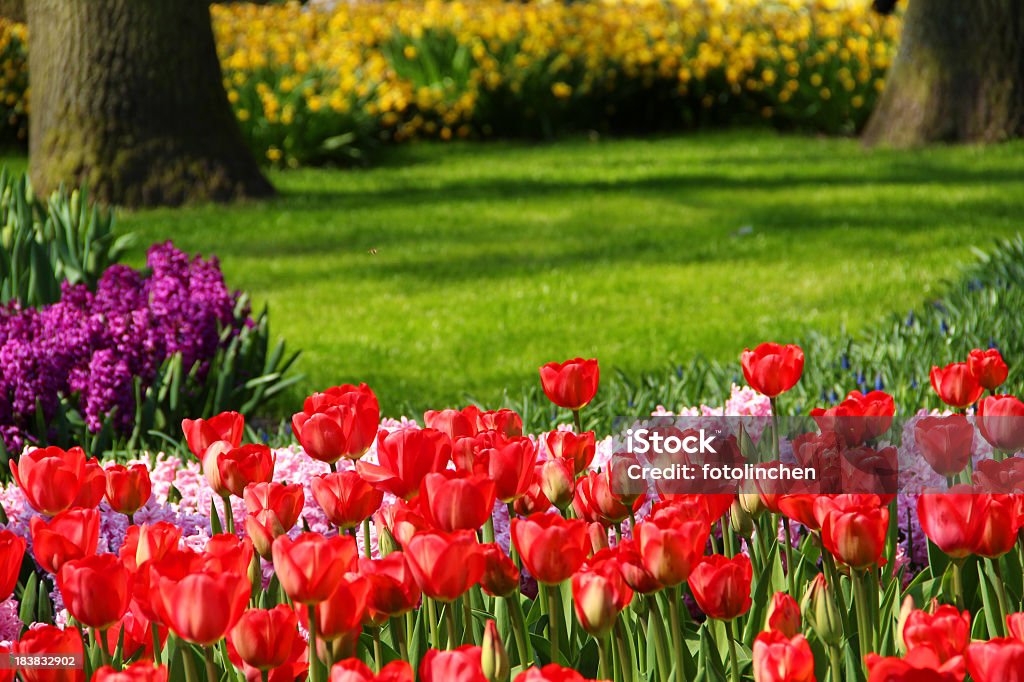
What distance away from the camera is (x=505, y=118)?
1385 cm

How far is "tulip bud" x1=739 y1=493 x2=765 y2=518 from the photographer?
196cm

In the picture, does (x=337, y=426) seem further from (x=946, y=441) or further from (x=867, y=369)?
(x=867, y=369)

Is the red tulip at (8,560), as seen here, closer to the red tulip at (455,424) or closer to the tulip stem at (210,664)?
the tulip stem at (210,664)

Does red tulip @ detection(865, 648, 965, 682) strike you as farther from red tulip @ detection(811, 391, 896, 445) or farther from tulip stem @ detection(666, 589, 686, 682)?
red tulip @ detection(811, 391, 896, 445)

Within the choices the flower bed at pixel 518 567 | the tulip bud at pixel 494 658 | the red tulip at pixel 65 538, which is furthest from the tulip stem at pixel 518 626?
the red tulip at pixel 65 538

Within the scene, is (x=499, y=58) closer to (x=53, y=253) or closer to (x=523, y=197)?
(x=523, y=197)

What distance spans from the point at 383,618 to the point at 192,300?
10.1ft

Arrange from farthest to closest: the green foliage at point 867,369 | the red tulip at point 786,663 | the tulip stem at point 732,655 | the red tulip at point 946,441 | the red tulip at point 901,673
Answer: the green foliage at point 867,369 < the red tulip at point 946,441 < the tulip stem at point 732,655 < the red tulip at point 786,663 < the red tulip at point 901,673

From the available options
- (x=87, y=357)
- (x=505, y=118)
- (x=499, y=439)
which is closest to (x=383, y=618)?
(x=499, y=439)

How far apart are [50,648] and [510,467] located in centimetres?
64

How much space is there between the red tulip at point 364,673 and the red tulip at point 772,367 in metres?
1.12

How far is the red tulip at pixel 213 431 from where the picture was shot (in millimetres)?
2154

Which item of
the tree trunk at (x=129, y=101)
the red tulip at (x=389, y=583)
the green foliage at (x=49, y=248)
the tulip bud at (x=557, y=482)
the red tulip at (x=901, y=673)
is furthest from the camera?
the tree trunk at (x=129, y=101)

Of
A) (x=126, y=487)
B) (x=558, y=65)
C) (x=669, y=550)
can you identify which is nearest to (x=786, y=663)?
(x=669, y=550)
